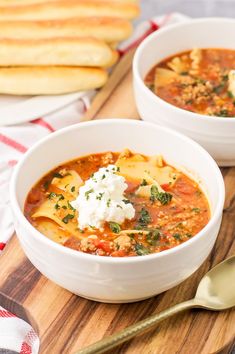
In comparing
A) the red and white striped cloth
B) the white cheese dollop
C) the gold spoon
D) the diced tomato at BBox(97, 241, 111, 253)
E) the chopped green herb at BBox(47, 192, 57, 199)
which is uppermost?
the white cheese dollop

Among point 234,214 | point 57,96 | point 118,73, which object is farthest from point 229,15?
point 234,214

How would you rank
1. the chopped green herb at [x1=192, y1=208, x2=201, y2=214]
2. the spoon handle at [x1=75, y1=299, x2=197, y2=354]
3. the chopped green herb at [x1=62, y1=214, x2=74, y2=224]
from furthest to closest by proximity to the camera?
the chopped green herb at [x1=192, y1=208, x2=201, y2=214] → the chopped green herb at [x1=62, y1=214, x2=74, y2=224] → the spoon handle at [x1=75, y1=299, x2=197, y2=354]

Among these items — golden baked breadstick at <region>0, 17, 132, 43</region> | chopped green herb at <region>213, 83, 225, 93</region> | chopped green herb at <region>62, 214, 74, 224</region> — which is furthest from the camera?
golden baked breadstick at <region>0, 17, 132, 43</region>

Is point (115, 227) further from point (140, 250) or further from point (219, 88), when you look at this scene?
point (219, 88)

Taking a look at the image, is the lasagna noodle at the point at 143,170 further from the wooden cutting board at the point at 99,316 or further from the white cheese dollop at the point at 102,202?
the wooden cutting board at the point at 99,316

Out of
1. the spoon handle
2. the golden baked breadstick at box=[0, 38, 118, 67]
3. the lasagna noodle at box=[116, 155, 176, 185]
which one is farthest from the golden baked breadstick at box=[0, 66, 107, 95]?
the spoon handle

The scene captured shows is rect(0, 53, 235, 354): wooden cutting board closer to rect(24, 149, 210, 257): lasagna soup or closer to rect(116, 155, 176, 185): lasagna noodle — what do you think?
rect(24, 149, 210, 257): lasagna soup

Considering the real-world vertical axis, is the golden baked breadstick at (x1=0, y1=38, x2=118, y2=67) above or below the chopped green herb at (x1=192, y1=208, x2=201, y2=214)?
above

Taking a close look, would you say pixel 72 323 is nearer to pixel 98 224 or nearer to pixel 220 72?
pixel 98 224

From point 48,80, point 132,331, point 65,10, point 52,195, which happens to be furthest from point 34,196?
point 65,10
